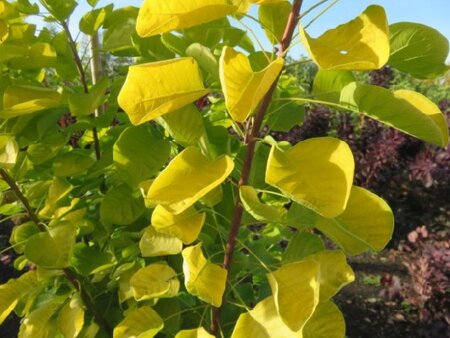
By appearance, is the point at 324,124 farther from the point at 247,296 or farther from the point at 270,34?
the point at 270,34

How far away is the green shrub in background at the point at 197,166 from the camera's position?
70 centimetres

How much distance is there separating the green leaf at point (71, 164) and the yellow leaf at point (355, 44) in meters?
0.76

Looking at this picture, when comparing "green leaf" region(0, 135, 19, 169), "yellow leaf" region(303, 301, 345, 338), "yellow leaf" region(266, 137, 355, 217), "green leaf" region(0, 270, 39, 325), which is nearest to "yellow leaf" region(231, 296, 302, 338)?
"yellow leaf" region(303, 301, 345, 338)

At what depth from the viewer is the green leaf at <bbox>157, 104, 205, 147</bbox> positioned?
0.89 m

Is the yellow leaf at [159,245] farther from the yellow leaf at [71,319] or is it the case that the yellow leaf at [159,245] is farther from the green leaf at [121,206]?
the yellow leaf at [71,319]

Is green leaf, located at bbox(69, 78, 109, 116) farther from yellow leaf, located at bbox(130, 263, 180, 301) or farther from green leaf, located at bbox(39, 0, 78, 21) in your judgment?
yellow leaf, located at bbox(130, 263, 180, 301)

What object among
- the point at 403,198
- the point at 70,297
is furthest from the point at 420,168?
the point at 70,297

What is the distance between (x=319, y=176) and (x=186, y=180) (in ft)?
0.68

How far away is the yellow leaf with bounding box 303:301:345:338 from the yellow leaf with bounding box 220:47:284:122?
1.55 feet

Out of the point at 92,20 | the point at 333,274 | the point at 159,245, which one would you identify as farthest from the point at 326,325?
the point at 92,20

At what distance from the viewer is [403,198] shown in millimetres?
4355

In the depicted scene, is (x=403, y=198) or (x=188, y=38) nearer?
(x=188, y=38)

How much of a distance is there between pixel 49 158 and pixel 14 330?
7.57 feet

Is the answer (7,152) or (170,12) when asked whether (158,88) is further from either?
(7,152)
